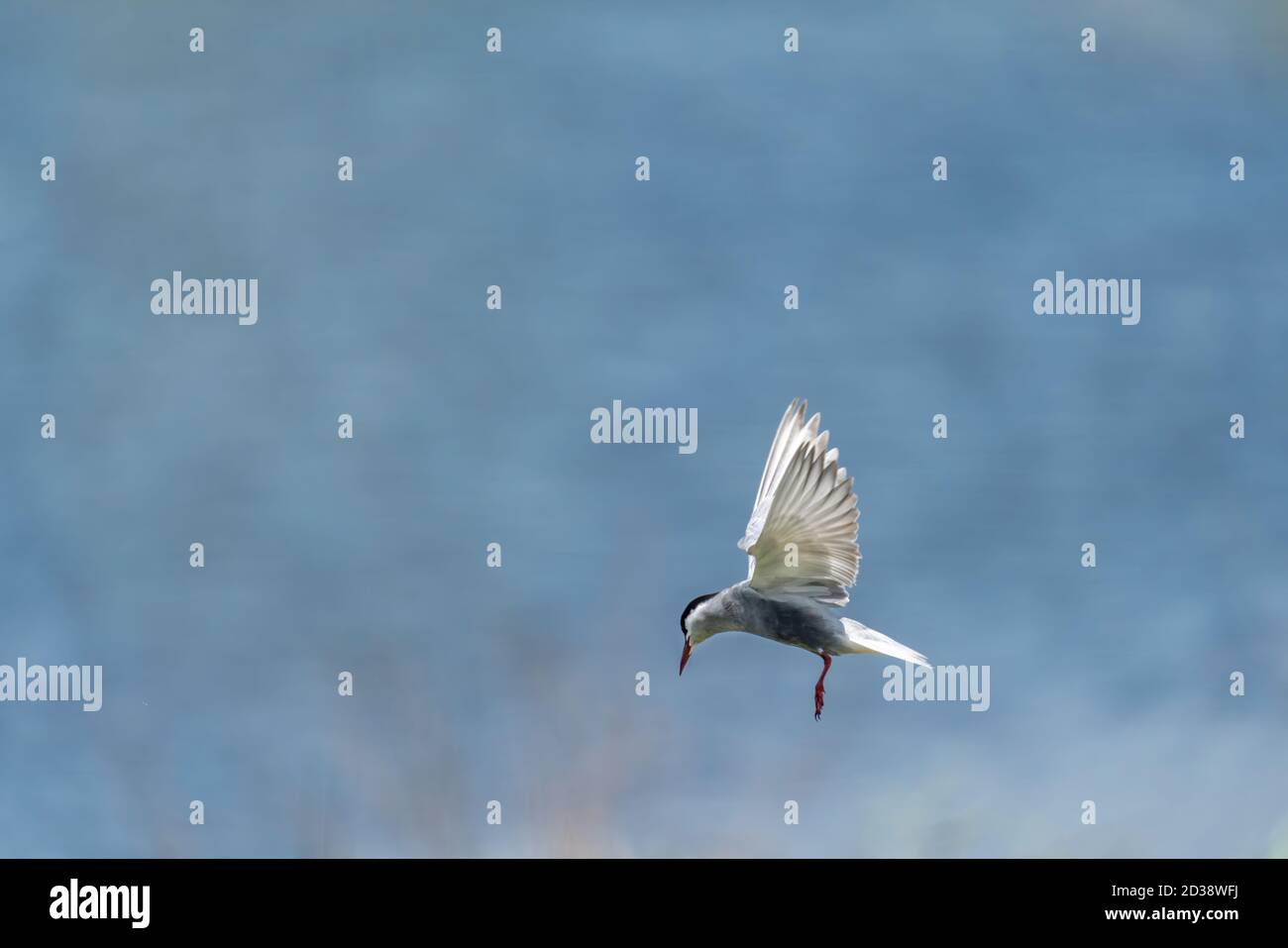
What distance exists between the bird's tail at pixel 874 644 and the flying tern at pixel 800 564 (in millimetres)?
11

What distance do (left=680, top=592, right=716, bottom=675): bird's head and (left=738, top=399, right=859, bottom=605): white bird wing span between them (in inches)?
27.4

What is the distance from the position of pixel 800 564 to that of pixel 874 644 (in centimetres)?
118

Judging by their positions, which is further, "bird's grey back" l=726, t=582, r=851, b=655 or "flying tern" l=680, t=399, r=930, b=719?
"bird's grey back" l=726, t=582, r=851, b=655

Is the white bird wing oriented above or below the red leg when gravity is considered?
above

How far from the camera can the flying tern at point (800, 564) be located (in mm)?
16891

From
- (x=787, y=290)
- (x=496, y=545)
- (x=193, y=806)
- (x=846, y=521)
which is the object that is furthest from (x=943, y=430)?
(x=193, y=806)

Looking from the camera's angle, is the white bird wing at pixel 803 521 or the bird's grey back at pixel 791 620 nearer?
the white bird wing at pixel 803 521

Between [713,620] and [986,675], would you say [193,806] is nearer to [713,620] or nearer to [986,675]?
[713,620]

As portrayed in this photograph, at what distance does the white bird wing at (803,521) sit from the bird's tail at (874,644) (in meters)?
0.32

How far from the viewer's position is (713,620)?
18.0 metres

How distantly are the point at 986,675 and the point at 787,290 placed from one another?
216 inches

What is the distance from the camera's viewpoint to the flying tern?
1689 cm

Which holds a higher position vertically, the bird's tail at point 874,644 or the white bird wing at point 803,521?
the white bird wing at point 803,521
